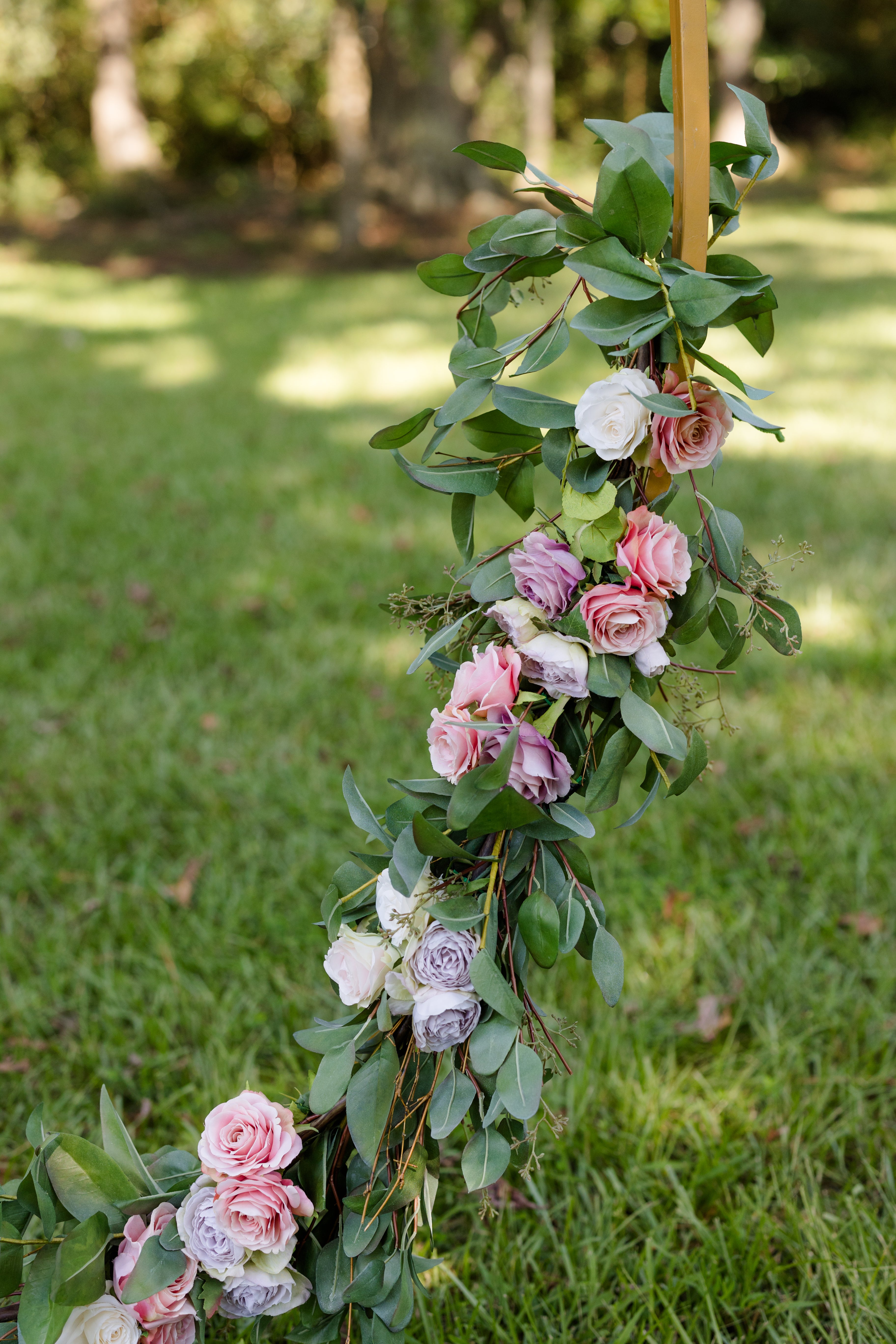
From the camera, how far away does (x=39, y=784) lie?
7.79ft

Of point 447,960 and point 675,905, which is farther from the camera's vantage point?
point 675,905

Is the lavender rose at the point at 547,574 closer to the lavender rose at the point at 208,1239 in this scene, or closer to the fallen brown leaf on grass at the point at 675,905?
the lavender rose at the point at 208,1239

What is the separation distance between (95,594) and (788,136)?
24.7 m

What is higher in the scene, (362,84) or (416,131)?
(362,84)

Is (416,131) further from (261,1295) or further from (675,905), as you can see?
(261,1295)

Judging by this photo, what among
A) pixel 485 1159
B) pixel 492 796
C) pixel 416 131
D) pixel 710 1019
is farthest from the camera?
pixel 416 131

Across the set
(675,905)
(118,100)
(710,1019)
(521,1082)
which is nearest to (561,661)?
(521,1082)

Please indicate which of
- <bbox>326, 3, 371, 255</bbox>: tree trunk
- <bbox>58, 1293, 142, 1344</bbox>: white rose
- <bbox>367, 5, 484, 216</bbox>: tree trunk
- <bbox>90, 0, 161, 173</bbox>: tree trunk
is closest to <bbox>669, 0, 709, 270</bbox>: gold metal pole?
<bbox>58, 1293, 142, 1344</bbox>: white rose

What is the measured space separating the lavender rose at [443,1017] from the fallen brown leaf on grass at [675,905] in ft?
3.59

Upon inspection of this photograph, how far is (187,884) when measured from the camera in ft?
6.68

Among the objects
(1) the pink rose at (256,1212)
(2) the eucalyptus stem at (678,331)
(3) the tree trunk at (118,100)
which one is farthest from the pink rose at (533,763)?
(3) the tree trunk at (118,100)

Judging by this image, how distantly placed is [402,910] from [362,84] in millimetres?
10480

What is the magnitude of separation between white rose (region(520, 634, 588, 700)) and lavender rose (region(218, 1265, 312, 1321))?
625mm

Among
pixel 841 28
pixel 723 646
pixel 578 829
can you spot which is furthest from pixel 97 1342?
pixel 841 28
